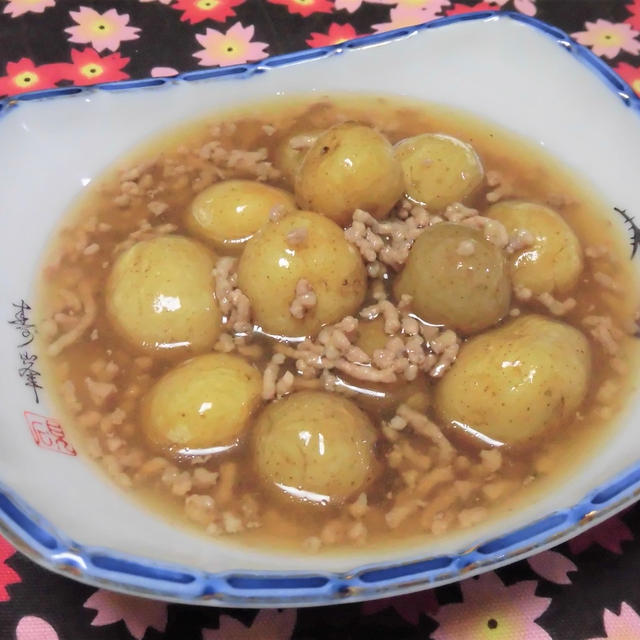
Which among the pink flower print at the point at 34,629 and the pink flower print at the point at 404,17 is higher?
the pink flower print at the point at 404,17

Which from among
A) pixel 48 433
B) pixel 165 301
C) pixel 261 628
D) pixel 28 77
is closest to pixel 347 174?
pixel 165 301

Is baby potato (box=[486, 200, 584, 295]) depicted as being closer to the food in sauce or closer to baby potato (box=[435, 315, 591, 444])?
the food in sauce

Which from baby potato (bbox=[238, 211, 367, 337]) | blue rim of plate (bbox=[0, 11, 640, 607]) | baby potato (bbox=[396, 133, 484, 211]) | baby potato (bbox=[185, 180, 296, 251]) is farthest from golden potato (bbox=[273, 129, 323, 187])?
blue rim of plate (bbox=[0, 11, 640, 607])

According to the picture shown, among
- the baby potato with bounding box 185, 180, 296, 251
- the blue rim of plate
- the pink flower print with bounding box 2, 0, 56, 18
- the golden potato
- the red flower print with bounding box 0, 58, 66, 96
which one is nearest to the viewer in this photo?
the blue rim of plate

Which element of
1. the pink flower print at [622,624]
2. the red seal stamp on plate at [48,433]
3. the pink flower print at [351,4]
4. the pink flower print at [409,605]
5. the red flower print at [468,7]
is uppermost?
the pink flower print at [351,4]

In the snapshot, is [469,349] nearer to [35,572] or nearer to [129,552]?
[129,552]

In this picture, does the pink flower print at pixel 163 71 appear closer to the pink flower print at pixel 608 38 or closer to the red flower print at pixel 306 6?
the red flower print at pixel 306 6

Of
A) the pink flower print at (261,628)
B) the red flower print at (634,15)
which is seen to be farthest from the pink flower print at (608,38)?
the pink flower print at (261,628)
